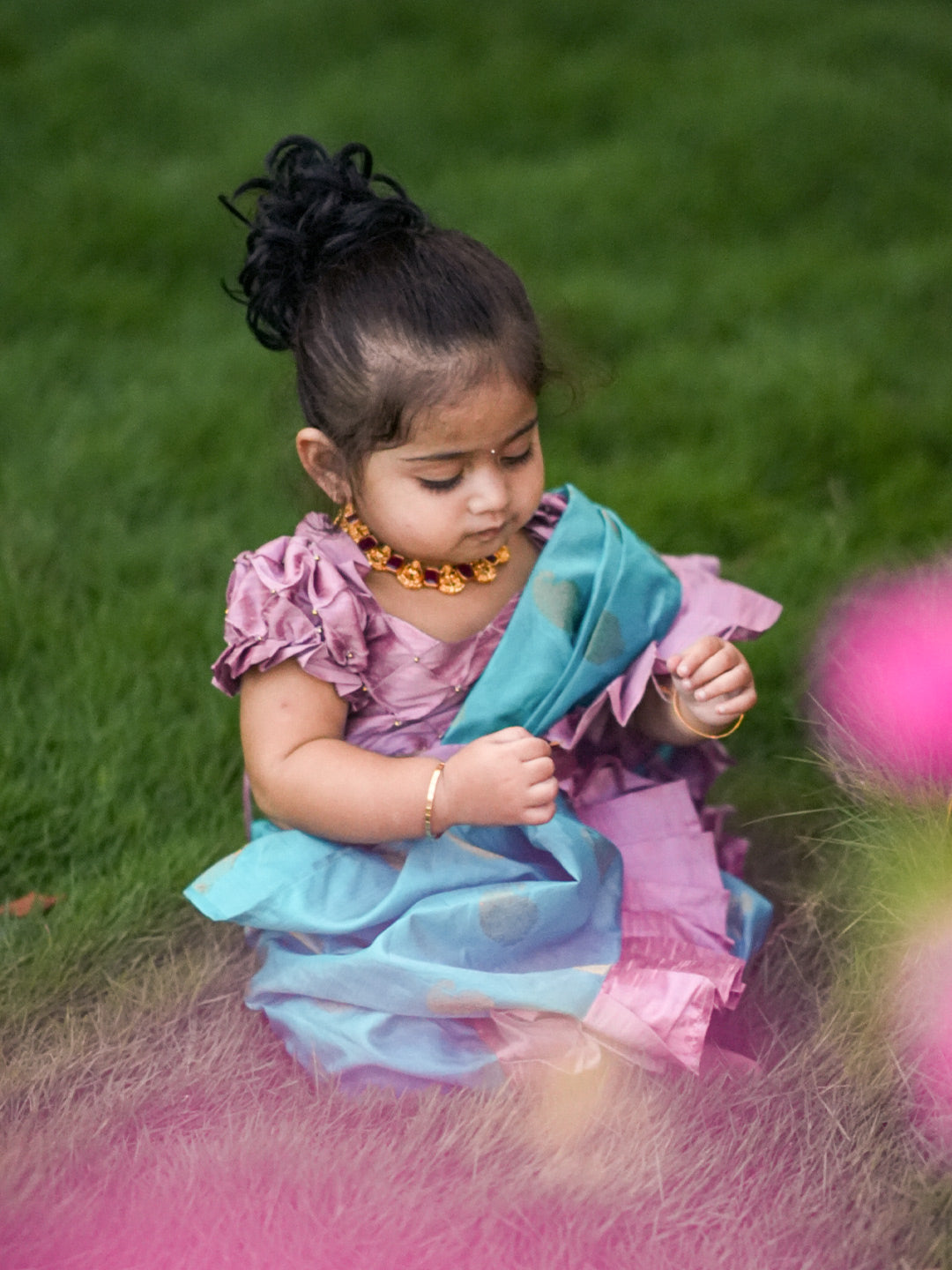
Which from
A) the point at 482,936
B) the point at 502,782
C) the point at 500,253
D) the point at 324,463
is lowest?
the point at 500,253

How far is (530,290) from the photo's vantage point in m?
2.04

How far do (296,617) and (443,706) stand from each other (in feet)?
0.83

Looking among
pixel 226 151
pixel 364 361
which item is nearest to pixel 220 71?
pixel 226 151

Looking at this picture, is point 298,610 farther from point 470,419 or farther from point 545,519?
point 545,519

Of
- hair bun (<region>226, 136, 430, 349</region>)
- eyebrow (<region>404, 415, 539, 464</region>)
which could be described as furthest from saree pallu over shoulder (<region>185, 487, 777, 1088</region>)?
hair bun (<region>226, 136, 430, 349</region>)

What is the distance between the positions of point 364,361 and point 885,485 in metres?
1.78

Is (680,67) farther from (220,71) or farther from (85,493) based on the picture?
(85,493)

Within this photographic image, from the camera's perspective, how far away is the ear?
1752 millimetres

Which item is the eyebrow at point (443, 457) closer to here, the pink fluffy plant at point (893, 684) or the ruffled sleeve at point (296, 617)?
the ruffled sleeve at point (296, 617)

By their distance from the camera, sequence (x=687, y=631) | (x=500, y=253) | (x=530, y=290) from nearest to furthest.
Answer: (x=687, y=631)
(x=530, y=290)
(x=500, y=253)

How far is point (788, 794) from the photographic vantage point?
227 centimetres

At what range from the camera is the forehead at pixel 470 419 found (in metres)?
1.64

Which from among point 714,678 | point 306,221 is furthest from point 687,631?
point 306,221

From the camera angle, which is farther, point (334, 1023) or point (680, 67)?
point (680, 67)
